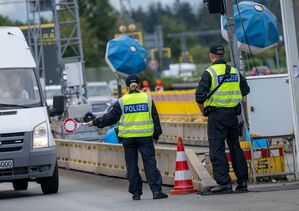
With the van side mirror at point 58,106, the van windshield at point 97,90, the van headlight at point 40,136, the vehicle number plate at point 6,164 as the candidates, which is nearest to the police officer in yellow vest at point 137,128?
the van headlight at point 40,136

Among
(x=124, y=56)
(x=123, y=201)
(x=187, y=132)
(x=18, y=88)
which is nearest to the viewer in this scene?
(x=123, y=201)

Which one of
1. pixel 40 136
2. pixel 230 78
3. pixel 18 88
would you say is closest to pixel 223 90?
pixel 230 78

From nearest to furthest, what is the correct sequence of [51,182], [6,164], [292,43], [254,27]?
1. [292,43]
2. [6,164]
3. [51,182]
4. [254,27]

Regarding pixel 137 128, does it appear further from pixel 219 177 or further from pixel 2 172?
pixel 2 172

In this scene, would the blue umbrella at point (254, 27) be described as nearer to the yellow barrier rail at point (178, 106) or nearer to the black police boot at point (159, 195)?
the black police boot at point (159, 195)

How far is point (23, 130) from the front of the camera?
1620 centimetres

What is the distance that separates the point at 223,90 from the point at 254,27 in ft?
13.0

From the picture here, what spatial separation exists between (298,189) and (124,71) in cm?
946

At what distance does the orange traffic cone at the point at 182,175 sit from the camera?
15344 millimetres

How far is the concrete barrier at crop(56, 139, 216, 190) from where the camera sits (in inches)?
627

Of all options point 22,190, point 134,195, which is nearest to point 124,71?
point 22,190

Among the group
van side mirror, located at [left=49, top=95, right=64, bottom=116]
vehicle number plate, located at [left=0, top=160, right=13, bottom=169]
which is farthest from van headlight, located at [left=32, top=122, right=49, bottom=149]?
→ van side mirror, located at [left=49, top=95, right=64, bottom=116]

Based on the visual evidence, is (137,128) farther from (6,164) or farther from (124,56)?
(124,56)

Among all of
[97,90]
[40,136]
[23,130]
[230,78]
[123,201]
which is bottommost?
[123,201]
